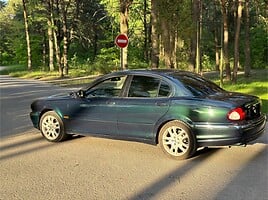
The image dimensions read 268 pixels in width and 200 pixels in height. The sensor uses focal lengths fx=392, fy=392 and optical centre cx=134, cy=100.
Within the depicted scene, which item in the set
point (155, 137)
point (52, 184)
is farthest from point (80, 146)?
point (52, 184)

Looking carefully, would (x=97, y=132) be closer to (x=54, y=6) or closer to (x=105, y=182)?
(x=105, y=182)

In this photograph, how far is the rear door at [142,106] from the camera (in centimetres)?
649

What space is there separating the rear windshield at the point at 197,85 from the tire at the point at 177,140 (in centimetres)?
63

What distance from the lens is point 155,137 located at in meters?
6.54

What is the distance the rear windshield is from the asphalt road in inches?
41.5

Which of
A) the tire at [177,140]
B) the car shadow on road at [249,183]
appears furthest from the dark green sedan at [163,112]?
the car shadow on road at [249,183]

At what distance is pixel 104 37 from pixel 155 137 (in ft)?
154

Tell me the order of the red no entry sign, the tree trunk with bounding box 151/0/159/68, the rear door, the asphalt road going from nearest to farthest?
the asphalt road → the rear door → the red no entry sign → the tree trunk with bounding box 151/0/159/68

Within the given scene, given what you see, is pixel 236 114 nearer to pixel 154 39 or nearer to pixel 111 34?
pixel 154 39

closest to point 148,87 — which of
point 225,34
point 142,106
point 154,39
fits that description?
point 142,106

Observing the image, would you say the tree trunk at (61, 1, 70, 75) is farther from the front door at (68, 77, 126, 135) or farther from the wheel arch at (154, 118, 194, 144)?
the wheel arch at (154, 118, 194, 144)

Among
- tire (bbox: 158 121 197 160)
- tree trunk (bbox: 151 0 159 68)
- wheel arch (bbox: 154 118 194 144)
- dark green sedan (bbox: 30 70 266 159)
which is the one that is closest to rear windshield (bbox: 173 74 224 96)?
dark green sedan (bbox: 30 70 266 159)

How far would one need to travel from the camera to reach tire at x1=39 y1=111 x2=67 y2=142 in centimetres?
766

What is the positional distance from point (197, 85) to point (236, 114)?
3.26 feet
